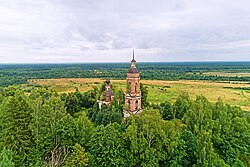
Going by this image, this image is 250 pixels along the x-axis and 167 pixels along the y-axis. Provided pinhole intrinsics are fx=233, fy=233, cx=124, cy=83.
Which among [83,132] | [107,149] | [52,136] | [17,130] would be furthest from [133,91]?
[17,130]

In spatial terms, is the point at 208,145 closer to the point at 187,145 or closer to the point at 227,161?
the point at 187,145

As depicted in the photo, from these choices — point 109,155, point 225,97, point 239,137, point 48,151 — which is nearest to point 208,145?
point 239,137

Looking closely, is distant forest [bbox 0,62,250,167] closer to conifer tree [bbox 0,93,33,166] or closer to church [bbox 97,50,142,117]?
conifer tree [bbox 0,93,33,166]

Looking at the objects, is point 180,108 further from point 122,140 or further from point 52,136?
point 52,136

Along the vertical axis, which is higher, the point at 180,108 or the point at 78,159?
the point at 180,108

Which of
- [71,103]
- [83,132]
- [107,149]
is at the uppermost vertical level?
[83,132]

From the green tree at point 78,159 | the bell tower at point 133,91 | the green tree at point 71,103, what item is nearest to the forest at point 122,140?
the green tree at point 78,159

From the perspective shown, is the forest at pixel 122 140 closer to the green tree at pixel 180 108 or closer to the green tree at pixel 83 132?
the green tree at pixel 83 132

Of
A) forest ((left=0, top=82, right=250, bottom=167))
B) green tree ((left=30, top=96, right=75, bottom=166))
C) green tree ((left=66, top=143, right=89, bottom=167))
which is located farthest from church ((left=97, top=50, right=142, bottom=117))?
green tree ((left=66, top=143, right=89, bottom=167))
